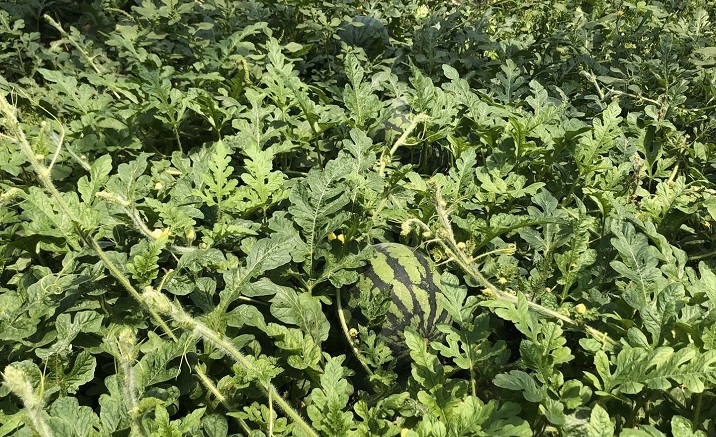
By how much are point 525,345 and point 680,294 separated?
58cm

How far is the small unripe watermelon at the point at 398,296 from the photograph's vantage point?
96.1 inches

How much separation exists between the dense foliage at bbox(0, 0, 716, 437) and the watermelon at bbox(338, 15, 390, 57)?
0.01 metres

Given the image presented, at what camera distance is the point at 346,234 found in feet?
8.36

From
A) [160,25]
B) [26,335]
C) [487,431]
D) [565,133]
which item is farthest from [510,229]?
[160,25]

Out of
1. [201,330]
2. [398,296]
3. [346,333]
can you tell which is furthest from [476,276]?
[201,330]

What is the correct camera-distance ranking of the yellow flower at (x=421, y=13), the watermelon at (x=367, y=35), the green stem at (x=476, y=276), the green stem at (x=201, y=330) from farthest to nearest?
the yellow flower at (x=421, y=13) → the watermelon at (x=367, y=35) → the green stem at (x=476, y=276) → the green stem at (x=201, y=330)

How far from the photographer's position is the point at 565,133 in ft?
9.74

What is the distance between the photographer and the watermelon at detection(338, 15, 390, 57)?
14.2 feet

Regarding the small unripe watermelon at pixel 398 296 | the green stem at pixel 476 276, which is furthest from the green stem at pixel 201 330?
the green stem at pixel 476 276

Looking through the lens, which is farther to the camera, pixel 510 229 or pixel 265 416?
pixel 510 229

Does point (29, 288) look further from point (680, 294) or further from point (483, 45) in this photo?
point (483, 45)

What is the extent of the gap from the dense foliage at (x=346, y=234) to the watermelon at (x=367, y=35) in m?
0.01

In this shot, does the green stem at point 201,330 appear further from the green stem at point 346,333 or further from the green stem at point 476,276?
the green stem at point 476,276

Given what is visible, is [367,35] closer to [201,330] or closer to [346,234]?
[346,234]
